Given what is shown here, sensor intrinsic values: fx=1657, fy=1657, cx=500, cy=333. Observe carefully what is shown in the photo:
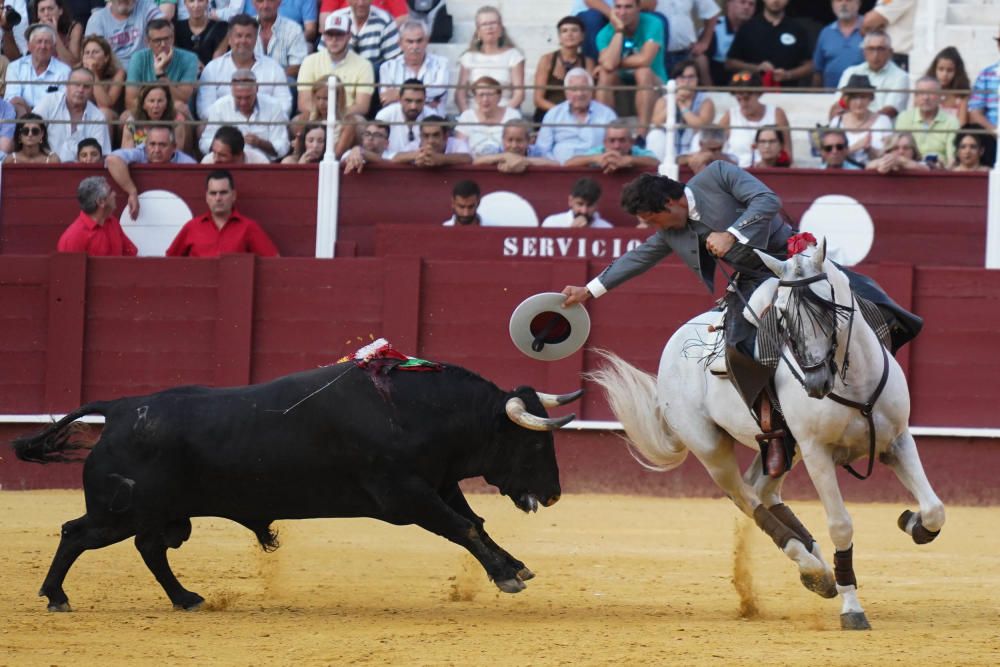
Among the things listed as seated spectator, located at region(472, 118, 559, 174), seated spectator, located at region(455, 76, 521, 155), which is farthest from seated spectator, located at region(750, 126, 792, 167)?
seated spectator, located at region(455, 76, 521, 155)

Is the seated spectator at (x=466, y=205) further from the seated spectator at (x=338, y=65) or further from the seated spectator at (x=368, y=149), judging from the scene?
the seated spectator at (x=338, y=65)

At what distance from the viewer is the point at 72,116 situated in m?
12.4

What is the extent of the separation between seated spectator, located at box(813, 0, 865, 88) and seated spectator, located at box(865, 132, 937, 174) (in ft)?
4.40

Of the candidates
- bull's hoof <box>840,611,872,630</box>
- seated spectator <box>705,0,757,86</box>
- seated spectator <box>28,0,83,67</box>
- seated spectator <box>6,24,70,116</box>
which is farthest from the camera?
seated spectator <box>705,0,757,86</box>

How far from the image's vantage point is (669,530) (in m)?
9.84

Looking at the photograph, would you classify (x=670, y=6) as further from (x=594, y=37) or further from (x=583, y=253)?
(x=583, y=253)

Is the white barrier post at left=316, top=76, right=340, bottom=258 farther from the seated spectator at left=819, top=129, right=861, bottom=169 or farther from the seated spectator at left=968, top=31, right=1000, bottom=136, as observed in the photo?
the seated spectator at left=968, top=31, right=1000, bottom=136

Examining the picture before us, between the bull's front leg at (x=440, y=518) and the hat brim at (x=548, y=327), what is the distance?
3.42 ft

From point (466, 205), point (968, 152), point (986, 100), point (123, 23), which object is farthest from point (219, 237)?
point (986, 100)

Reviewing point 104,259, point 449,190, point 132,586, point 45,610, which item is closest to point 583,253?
point 449,190

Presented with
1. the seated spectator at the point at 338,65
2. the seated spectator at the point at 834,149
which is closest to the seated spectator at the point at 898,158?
the seated spectator at the point at 834,149

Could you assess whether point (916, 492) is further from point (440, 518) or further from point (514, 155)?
point (514, 155)

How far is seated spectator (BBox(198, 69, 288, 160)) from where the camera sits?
12102mm

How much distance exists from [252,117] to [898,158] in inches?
184
